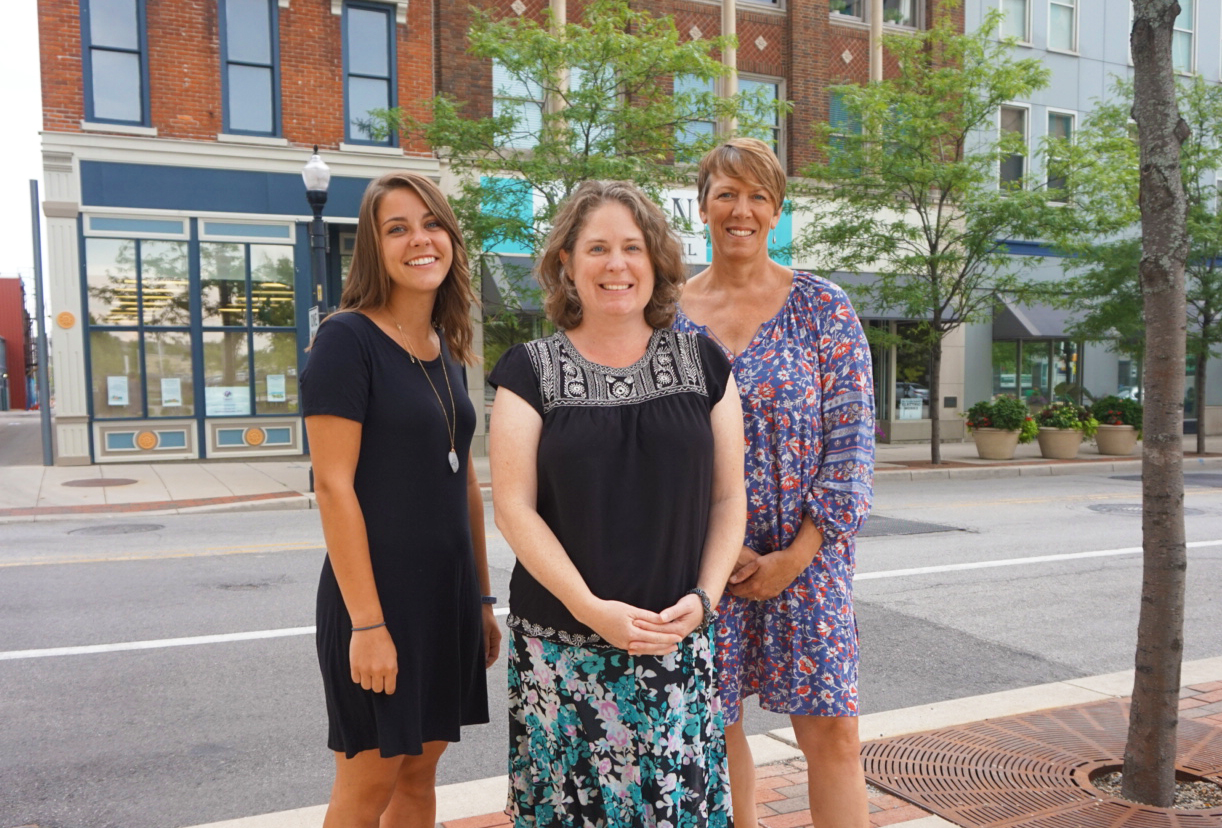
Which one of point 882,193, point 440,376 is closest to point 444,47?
point 882,193

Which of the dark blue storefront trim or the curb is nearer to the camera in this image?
the curb

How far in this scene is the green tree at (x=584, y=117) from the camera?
14.1 metres

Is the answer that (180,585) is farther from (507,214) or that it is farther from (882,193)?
(882,193)

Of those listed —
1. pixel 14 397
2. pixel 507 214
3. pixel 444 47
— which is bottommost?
pixel 14 397

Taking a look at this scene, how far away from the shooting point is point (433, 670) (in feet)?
8.26

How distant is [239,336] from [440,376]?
53.1ft

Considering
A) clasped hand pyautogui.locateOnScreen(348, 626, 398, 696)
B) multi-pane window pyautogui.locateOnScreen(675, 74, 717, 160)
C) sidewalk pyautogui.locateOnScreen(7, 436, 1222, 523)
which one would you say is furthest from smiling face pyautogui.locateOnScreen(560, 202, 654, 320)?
multi-pane window pyautogui.locateOnScreen(675, 74, 717, 160)

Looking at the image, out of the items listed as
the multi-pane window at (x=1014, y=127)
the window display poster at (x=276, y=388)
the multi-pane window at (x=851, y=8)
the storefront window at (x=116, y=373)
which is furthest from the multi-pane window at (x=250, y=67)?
the multi-pane window at (x=1014, y=127)

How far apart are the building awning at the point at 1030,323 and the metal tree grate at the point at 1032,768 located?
19.6m

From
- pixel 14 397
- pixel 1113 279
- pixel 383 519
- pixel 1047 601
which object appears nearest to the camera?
pixel 383 519

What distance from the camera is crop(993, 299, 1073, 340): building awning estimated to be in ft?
74.0

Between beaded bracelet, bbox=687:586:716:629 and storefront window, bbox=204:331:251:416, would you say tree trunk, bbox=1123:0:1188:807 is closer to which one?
beaded bracelet, bbox=687:586:716:629

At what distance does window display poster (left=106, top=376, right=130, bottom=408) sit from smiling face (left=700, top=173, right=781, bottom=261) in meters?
16.2

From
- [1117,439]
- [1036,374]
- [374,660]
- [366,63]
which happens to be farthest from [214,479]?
[1036,374]
